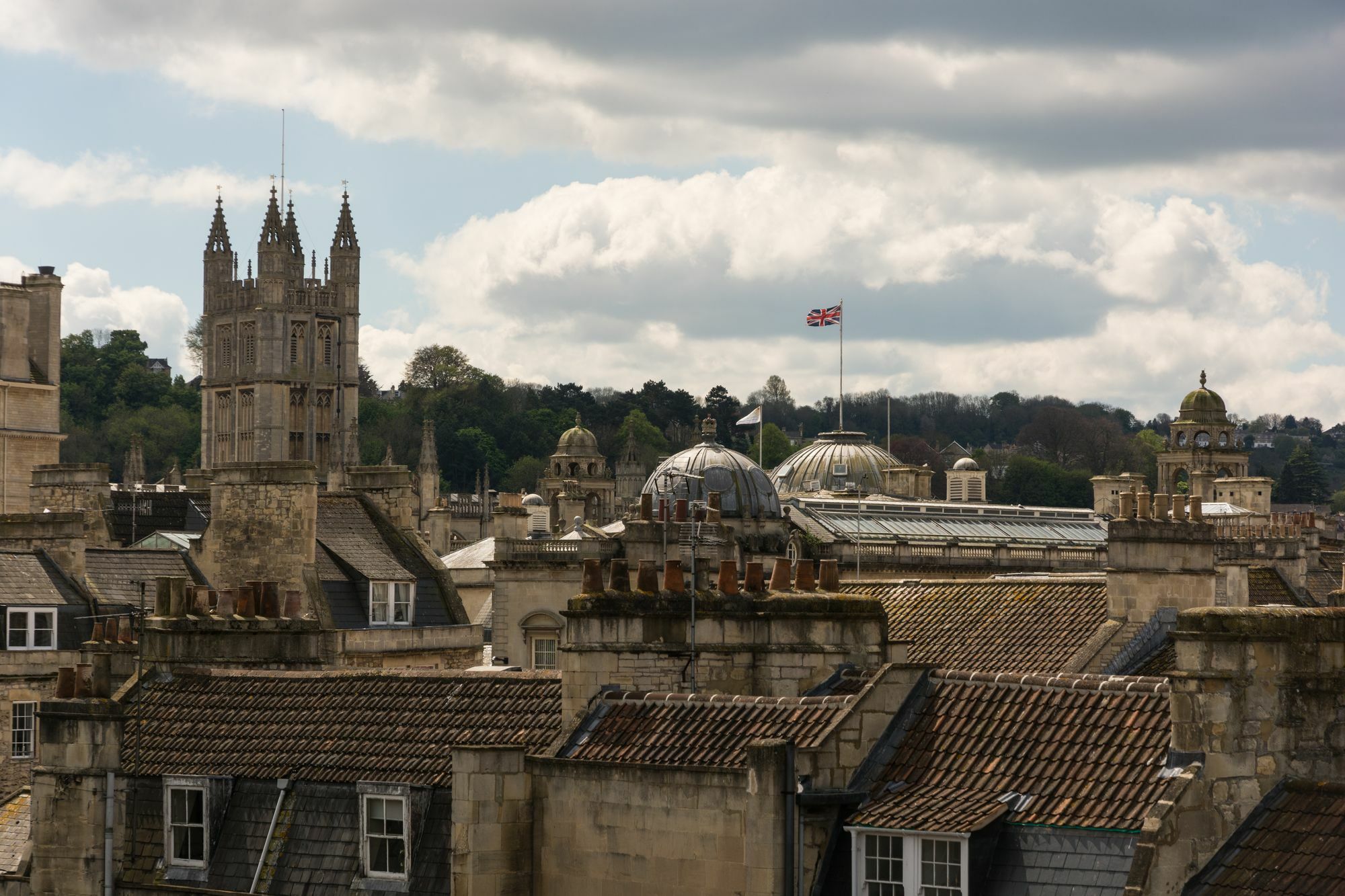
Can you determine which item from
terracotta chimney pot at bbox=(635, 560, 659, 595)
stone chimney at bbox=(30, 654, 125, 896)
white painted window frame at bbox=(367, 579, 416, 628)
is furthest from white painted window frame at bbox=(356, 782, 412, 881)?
white painted window frame at bbox=(367, 579, 416, 628)

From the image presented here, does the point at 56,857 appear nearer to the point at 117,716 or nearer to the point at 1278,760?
the point at 117,716

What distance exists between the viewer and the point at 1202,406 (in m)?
150

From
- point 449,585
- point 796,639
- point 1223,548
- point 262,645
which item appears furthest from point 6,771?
point 1223,548

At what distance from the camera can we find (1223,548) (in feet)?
225

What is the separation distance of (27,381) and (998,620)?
122ft

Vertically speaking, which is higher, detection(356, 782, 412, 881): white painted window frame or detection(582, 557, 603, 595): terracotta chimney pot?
detection(582, 557, 603, 595): terracotta chimney pot

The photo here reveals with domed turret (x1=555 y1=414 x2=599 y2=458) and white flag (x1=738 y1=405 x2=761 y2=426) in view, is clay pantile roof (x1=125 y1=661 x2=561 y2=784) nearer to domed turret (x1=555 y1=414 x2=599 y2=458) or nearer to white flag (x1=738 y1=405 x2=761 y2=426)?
white flag (x1=738 y1=405 x2=761 y2=426)

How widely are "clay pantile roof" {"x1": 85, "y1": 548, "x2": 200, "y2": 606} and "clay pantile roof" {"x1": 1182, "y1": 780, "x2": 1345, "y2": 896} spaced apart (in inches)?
1295

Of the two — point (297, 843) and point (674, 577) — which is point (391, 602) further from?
point (674, 577)

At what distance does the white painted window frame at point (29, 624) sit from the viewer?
47.8 m

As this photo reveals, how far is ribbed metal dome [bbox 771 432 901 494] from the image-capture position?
103438mm

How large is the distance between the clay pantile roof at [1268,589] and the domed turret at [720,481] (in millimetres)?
20212

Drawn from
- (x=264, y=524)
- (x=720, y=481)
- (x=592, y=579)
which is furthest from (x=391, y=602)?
(x=592, y=579)

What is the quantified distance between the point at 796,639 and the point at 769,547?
159ft
